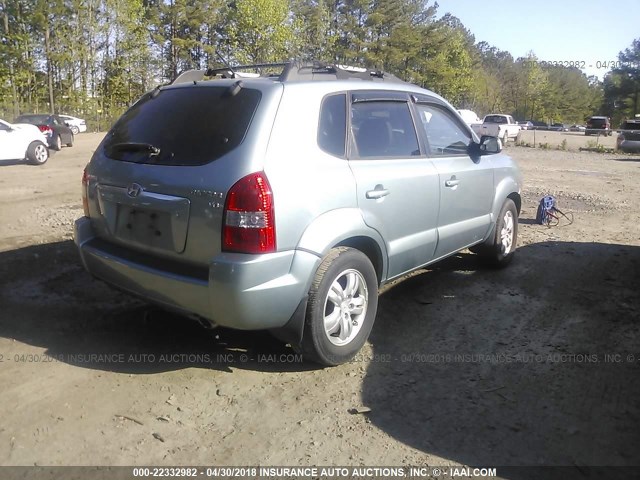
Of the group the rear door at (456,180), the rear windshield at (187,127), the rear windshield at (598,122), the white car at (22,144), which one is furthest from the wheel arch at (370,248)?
the rear windshield at (598,122)

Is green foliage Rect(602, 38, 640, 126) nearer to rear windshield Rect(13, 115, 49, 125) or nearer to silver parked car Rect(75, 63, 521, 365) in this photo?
rear windshield Rect(13, 115, 49, 125)

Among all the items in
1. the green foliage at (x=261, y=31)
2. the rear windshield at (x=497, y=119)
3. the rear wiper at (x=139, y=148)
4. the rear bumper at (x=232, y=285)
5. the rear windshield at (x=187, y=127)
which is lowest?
the rear bumper at (x=232, y=285)

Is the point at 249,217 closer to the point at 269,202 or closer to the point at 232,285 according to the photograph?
the point at 269,202

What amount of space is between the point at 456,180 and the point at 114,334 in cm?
298

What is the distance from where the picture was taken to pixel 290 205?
3.14 meters

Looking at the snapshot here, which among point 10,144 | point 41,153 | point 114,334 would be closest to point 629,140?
point 41,153

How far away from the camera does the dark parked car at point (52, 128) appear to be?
19.7 meters

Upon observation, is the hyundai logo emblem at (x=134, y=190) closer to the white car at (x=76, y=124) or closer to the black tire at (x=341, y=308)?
the black tire at (x=341, y=308)

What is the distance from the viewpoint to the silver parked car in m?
3.07

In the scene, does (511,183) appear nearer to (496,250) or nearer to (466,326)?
(496,250)

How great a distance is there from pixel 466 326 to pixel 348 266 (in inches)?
54.3

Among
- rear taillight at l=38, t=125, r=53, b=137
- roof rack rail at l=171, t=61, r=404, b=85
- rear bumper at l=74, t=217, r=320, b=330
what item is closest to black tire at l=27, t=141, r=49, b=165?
rear taillight at l=38, t=125, r=53, b=137

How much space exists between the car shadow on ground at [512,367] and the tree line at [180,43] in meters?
24.2

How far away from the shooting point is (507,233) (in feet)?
19.2
